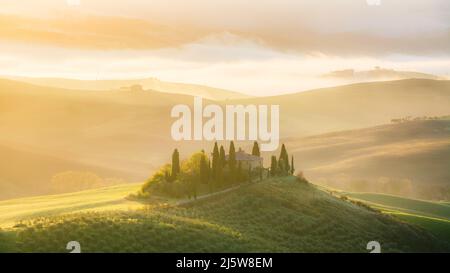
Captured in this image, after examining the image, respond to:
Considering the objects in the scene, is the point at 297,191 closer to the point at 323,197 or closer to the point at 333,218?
the point at 323,197

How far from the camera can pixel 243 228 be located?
61.9 meters

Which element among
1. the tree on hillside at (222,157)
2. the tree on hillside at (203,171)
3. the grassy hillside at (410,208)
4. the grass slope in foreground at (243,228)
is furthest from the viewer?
the grassy hillside at (410,208)

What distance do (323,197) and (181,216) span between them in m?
24.2

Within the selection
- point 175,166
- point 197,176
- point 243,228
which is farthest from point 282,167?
point 243,228

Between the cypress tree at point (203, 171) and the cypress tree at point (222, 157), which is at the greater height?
the cypress tree at point (222, 157)

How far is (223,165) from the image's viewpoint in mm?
80062

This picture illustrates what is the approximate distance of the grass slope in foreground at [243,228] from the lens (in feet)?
159

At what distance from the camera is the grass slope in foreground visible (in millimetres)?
48312

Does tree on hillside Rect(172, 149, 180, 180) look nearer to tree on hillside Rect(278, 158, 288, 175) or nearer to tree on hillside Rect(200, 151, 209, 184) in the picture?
tree on hillside Rect(200, 151, 209, 184)

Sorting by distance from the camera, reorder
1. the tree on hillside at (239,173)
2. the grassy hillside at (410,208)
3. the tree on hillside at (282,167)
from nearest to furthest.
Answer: the tree on hillside at (239,173), the grassy hillside at (410,208), the tree on hillside at (282,167)

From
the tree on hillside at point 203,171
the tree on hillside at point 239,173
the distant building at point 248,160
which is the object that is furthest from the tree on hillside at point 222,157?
the distant building at point 248,160

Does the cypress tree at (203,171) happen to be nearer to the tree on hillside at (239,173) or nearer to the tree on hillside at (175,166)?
the tree on hillside at (175,166)

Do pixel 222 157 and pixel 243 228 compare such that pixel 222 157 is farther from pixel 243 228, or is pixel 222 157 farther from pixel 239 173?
pixel 243 228

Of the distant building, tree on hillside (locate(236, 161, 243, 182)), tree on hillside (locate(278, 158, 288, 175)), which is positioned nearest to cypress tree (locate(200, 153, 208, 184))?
tree on hillside (locate(236, 161, 243, 182))
